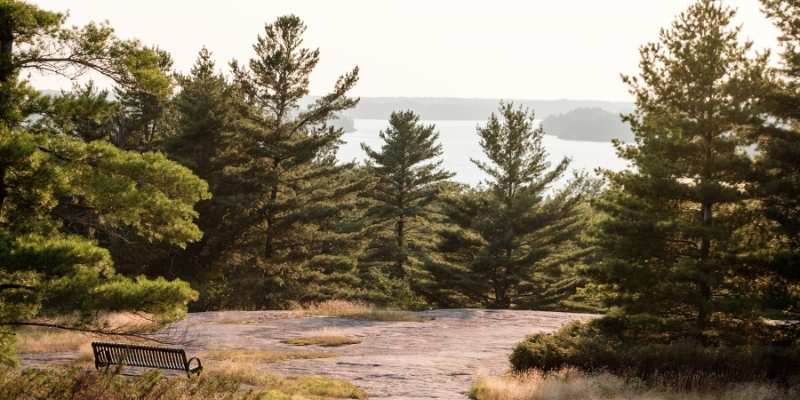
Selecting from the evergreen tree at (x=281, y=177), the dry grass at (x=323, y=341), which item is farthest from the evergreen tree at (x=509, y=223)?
the dry grass at (x=323, y=341)

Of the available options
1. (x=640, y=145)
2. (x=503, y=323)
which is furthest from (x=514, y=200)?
(x=640, y=145)

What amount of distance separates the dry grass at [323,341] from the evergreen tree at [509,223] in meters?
16.7

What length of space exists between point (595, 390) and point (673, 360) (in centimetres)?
340

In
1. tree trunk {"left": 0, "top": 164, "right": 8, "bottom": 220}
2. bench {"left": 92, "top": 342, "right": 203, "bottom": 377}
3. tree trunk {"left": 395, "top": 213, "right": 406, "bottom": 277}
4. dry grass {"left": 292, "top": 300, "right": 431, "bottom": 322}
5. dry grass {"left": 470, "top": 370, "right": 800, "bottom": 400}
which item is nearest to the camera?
tree trunk {"left": 0, "top": 164, "right": 8, "bottom": 220}

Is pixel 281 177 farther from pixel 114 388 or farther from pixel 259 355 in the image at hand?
pixel 114 388

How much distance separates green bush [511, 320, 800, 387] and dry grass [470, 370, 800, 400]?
1.82 feet

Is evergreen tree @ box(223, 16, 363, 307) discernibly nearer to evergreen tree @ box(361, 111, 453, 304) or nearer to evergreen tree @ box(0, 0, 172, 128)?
evergreen tree @ box(361, 111, 453, 304)

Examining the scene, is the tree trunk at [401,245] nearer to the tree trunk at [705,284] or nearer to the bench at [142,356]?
the tree trunk at [705,284]

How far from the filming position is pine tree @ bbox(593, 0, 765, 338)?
19469mm

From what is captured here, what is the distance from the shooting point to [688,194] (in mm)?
19750

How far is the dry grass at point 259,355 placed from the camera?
18844 millimetres

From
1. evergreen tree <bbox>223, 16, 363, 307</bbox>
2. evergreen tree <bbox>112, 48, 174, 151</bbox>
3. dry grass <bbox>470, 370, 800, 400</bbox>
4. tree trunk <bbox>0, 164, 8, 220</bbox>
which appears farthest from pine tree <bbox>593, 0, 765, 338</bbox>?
evergreen tree <bbox>112, 48, 174, 151</bbox>

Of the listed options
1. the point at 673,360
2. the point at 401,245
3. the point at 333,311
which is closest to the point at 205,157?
the point at 333,311

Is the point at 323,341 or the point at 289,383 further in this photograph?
the point at 323,341
